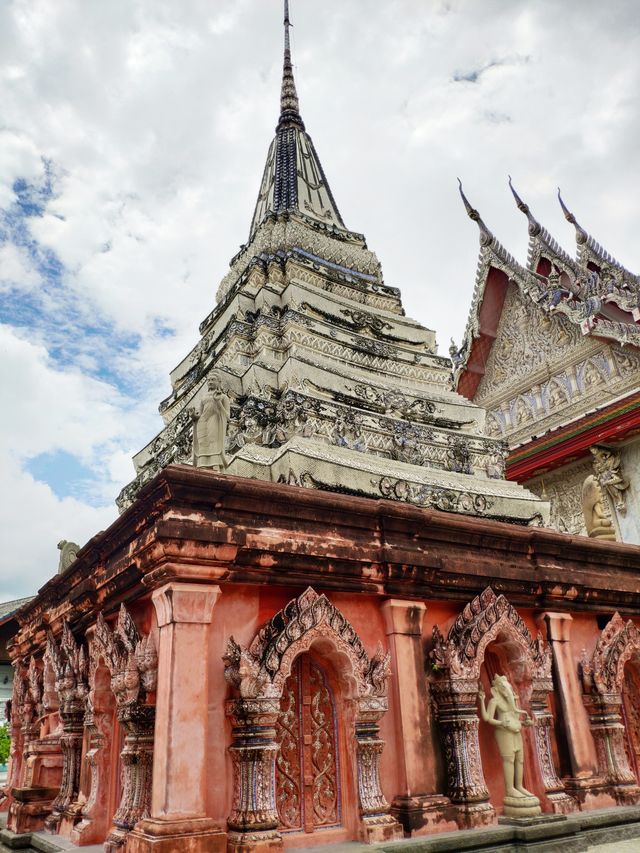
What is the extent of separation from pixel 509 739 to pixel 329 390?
505 centimetres

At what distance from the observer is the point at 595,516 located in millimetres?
8805

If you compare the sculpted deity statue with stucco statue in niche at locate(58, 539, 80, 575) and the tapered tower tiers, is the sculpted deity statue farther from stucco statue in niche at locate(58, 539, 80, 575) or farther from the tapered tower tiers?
stucco statue in niche at locate(58, 539, 80, 575)

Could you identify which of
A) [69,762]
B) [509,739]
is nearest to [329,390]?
[509,739]

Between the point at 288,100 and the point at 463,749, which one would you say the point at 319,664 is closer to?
the point at 463,749

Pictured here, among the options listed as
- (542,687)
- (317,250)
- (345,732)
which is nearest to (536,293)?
(317,250)

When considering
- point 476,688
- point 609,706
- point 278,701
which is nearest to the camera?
point 278,701

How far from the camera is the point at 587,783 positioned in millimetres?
6535

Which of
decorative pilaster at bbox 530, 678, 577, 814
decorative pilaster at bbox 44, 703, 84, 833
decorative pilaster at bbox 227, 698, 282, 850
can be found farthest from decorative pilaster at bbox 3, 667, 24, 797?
decorative pilaster at bbox 530, 678, 577, 814

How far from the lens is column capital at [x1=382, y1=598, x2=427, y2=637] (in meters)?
5.98

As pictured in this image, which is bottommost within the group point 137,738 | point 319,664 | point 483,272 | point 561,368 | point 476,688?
point 137,738

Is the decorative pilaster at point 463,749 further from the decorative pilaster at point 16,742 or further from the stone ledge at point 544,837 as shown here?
the decorative pilaster at point 16,742

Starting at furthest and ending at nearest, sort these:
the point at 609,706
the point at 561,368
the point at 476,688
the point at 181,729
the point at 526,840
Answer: the point at 561,368 < the point at 609,706 < the point at 476,688 < the point at 526,840 < the point at 181,729

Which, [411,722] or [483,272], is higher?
[483,272]

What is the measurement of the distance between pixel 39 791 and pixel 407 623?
164 inches
